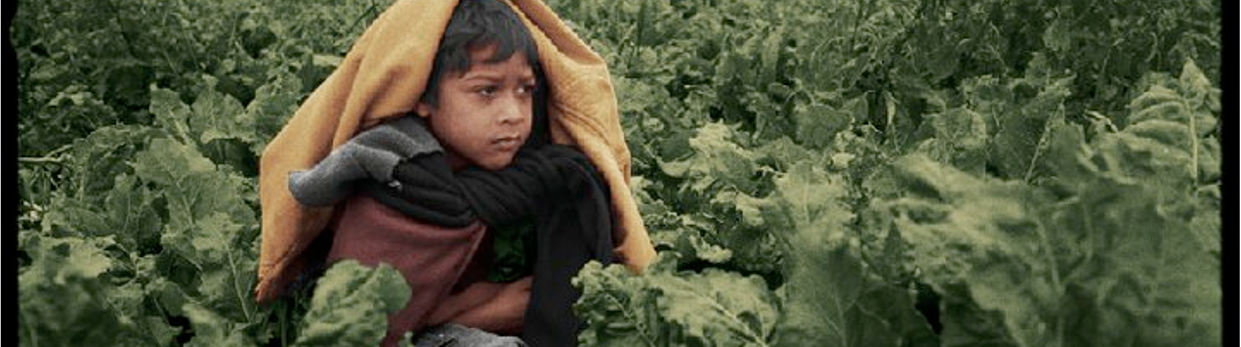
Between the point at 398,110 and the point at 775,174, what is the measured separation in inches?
43.1

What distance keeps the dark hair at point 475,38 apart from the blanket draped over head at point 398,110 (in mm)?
25

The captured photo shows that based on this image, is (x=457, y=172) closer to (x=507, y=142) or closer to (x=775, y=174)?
(x=507, y=142)

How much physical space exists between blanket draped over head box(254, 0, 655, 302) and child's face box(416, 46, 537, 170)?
0.06 meters

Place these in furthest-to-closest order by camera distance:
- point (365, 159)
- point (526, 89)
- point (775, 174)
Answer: point (775, 174), point (526, 89), point (365, 159)

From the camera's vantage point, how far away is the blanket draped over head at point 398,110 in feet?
9.04

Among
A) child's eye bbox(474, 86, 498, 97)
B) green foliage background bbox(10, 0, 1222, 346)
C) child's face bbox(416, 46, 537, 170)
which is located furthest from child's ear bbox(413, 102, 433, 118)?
green foliage background bbox(10, 0, 1222, 346)

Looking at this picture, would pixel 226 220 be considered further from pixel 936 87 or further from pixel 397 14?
pixel 936 87

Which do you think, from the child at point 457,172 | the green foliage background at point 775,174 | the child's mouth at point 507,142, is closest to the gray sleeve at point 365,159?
the child at point 457,172

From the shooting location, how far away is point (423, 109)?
2.80 metres

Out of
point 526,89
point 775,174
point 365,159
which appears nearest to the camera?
point 365,159

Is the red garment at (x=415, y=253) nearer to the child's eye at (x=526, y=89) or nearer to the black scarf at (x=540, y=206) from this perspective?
the black scarf at (x=540, y=206)

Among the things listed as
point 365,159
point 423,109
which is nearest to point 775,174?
point 423,109

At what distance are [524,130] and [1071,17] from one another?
9.49 feet

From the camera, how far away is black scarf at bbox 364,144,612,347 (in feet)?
9.04
